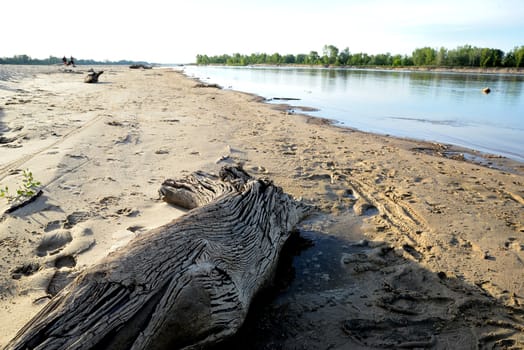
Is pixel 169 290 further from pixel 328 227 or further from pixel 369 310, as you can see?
pixel 328 227

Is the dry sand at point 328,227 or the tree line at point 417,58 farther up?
the tree line at point 417,58

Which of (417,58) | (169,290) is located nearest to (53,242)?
(169,290)

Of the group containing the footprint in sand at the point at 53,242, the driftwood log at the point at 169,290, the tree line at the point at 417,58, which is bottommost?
the footprint in sand at the point at 53,242

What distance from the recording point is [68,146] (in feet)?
21.4

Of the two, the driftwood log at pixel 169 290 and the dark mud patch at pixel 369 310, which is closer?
the driftwood log at pixel 169 290

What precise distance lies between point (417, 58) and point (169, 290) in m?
118

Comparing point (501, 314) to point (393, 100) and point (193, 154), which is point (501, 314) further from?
point (393, 100)

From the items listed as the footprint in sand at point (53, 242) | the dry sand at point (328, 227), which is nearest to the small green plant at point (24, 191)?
the dry sand at point (328, 227)

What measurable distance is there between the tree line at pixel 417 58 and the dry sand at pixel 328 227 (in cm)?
9543

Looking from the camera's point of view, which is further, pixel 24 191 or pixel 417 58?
pixel 417 58

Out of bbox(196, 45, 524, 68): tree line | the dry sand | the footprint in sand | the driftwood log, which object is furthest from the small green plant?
bbox(196, 45, 524, 68): tree line

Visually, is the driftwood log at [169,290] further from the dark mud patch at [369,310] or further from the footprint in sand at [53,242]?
the footprint in sand at [53,242]

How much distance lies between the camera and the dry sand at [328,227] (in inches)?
110

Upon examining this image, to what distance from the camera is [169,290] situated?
2.16m
